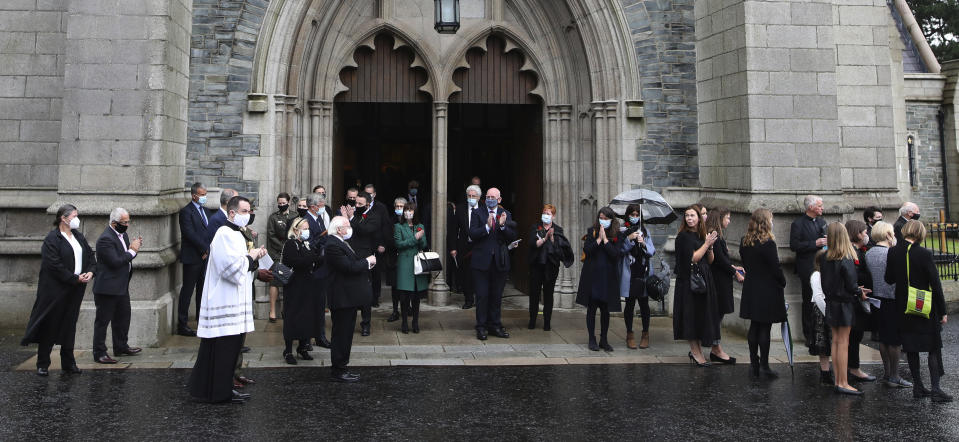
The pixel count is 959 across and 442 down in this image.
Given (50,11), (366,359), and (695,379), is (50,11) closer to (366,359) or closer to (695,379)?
(366,359)

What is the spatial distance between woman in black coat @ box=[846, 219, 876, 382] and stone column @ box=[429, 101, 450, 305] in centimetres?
554

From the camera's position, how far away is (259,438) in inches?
195

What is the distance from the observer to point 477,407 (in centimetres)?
577

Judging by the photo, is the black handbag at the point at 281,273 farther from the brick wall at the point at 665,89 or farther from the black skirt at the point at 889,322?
the brick wall at the point at 665,89

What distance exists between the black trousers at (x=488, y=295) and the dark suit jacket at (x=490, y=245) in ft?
0.27

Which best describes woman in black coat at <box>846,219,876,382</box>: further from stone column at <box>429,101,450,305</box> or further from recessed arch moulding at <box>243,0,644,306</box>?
stone column at <box>429,101,450,305</box>

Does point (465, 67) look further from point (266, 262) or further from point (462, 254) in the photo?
point (266, 262)

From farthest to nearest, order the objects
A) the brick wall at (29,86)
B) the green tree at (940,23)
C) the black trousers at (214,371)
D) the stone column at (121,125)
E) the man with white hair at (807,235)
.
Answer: the green tree at (940,23) < the brick wall at (29,86) < the stone column at (121,125) < the man with white hair at (807,235) < the black trousers at (214,371)

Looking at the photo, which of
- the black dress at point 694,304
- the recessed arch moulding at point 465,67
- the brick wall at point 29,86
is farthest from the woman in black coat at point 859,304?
the brick wall at point 29,86

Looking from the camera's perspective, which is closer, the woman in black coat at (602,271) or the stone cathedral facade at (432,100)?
the woman in black coat at (602,271)

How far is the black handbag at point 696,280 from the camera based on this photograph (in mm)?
7184

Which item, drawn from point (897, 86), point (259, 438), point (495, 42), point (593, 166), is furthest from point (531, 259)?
point (897, 86)

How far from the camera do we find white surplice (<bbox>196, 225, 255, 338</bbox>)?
5.75 metres

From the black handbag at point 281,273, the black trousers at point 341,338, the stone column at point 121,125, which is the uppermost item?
the stone column at point 121,125
